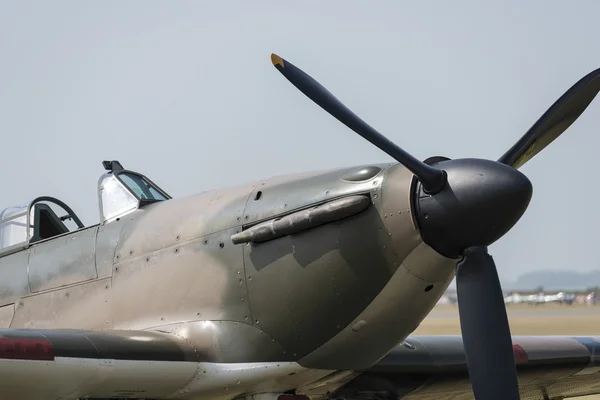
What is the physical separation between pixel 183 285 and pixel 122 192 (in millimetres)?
1386

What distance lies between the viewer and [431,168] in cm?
700

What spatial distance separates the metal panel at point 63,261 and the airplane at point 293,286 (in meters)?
0.02

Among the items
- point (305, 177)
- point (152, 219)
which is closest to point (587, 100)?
point (305, 177)

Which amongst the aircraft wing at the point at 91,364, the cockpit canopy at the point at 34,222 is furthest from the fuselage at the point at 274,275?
the cockpit canopy at the point at 34,222

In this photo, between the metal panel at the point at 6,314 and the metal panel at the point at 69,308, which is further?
the metal panel at the point at 6,314

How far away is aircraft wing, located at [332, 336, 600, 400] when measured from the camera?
340 inches

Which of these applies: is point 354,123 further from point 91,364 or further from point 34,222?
point 34,222

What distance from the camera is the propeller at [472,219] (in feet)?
22.6

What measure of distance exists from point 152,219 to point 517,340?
379 cm

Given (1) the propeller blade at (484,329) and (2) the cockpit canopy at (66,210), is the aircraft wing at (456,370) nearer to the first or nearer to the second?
(1) the propeller blade at (484,329)

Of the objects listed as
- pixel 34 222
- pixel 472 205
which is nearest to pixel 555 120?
pixel 472 205

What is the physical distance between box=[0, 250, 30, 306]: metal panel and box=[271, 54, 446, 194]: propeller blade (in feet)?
12.2

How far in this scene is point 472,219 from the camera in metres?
6.93

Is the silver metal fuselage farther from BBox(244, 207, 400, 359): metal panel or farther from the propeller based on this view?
the propeller
